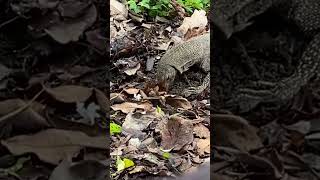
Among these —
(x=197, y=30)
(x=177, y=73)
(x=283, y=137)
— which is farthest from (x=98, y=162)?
(x=197, y=30)

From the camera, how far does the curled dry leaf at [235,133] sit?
1201mm

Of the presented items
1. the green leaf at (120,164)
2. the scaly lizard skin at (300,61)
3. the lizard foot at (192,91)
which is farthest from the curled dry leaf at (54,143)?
the lizard foot at (192,91)

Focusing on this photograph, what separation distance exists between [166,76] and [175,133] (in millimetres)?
1084

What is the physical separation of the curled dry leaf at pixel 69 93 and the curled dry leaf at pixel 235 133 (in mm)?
259

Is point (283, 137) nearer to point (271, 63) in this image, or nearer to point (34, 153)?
point (271, 63)

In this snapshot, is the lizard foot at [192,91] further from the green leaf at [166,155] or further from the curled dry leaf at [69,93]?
Result: the curled dry leaf at [69,93]

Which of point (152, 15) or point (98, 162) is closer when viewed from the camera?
point (98, 162)

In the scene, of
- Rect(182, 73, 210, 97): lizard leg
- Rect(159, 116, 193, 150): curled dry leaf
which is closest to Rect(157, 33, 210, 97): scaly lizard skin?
Rect(182, 73, 210, 97): lizard leg

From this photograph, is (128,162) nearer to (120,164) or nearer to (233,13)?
(120,164)

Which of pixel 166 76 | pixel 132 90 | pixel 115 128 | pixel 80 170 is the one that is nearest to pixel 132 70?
pixel 166 76

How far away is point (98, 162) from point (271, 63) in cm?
40

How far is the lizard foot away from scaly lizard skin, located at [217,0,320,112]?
5.80 feet

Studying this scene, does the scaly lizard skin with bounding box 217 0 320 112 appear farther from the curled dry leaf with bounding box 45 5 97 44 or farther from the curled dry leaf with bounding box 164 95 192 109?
the curled dry leaf with bounding box 164 95 192 109

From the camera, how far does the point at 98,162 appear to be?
1.25m
